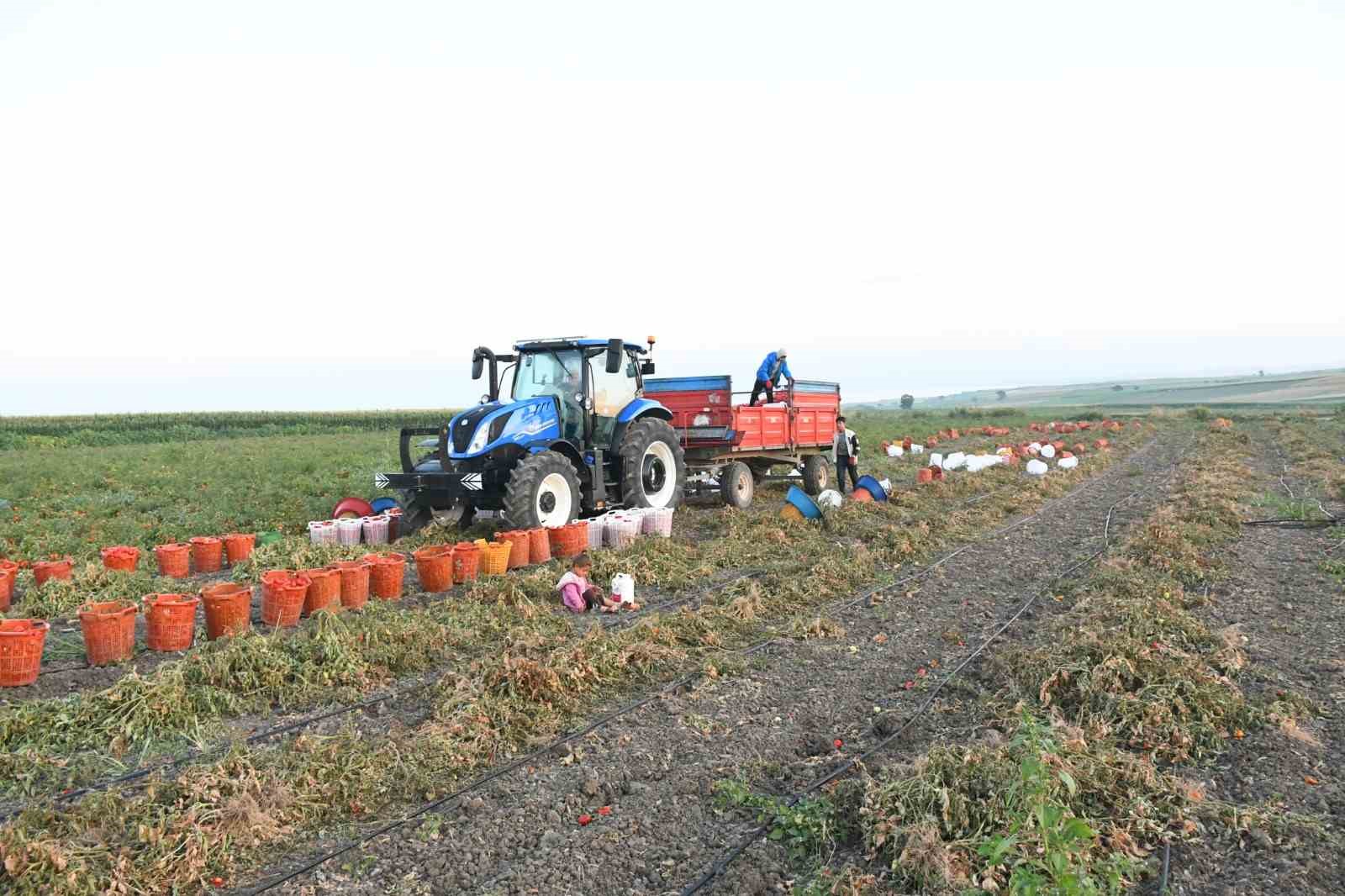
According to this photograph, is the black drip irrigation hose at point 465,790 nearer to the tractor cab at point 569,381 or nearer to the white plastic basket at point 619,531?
the white plastic basket at point 619,531

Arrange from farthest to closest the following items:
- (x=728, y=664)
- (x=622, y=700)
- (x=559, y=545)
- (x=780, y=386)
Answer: (x=780, y=386), (x=559, y=545), (x=728, y=664), (x=622, y=700)

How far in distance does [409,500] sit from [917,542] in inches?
253

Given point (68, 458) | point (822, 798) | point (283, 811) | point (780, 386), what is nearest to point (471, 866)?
point (283, 811)

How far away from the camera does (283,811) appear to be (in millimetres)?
4324

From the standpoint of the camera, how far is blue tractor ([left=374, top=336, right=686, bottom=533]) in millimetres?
10609

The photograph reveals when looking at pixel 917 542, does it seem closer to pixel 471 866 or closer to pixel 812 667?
pixel 812 667

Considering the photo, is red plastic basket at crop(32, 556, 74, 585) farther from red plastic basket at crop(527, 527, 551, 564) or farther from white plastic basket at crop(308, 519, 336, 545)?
red plastic basket at crop(527, 527, 551, 564)

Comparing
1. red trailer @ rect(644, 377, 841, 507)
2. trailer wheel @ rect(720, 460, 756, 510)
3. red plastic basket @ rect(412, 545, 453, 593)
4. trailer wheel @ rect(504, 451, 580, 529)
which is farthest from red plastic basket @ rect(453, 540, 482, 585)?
trailer wheel @ rect(720, 460, 756, 510)

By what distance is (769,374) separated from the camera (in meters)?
14.5

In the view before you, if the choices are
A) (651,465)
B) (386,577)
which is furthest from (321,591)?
(651,465)

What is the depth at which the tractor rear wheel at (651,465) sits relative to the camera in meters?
11.9

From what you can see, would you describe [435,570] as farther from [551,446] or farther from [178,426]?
[178,426]

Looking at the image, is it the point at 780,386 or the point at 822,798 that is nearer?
the point at 822,798

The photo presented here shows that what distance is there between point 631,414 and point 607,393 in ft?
1.42
